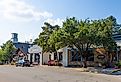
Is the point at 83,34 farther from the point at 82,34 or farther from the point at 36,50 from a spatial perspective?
the point at 36,50

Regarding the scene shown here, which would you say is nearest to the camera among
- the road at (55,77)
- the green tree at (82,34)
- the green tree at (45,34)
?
the road at (55,77)

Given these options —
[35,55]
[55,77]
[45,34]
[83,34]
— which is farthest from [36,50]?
[55,77]

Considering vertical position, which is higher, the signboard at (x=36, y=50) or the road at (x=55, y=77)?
the signboard at (x=36, y=50)

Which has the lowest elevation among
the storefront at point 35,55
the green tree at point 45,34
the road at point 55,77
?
the road at point 55,77

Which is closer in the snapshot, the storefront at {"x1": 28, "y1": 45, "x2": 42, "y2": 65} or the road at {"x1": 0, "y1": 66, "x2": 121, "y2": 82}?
the road at {"x1": 0, "y1": 66, "x2": 121, "y2": 82}

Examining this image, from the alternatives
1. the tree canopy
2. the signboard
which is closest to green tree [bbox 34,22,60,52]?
the signboard

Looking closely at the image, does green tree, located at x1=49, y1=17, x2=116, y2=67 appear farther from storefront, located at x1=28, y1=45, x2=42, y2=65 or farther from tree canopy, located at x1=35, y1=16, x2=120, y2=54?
storefront, located at x1=28, y1=45, x2=42, y2=65

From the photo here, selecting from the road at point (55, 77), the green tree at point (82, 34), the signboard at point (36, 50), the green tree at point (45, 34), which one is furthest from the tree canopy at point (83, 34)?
the signboard at point (36, 50)

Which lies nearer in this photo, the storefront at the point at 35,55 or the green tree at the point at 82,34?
the green tree at the point at 82,34

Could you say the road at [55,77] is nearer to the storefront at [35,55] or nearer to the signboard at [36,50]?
the signboard at [36,50]

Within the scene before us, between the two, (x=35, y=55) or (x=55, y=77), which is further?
(x=35, y=55)

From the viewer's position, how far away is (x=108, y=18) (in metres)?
44.1

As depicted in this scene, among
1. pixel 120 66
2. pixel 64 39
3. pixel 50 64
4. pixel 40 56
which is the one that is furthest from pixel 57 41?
pixel 40 56

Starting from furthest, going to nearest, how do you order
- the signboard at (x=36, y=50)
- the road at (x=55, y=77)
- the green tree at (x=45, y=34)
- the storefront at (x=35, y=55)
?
the storefront at (x=35, y=55)
the signboard at (x=36, y=50)
the green tree at (x=45, y=34)
the road at (x=55, y=77)
